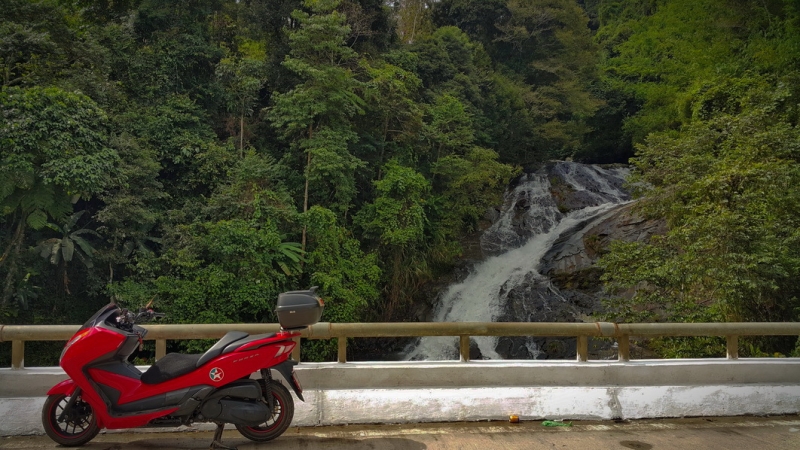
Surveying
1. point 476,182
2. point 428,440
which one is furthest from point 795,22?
point 428,440

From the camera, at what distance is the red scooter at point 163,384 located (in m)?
4.74

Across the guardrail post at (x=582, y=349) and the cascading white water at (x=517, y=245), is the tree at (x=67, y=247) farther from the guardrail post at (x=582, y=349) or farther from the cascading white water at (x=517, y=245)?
the guardrail post at (x=582, y=349)

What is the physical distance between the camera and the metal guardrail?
5.69 m

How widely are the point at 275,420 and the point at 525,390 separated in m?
2.44

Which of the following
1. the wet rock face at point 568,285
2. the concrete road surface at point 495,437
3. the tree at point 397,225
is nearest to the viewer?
the concrete road surface at point 495,437

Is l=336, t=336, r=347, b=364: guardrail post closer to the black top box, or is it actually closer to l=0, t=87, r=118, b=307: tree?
the black top box

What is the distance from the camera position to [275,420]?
5.00 meters

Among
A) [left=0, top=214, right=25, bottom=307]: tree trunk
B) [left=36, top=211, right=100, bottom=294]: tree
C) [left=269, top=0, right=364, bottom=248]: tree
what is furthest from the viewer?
[left=269, top=0, right=364, bottom=248]: tree

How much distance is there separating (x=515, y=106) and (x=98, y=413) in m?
28.0

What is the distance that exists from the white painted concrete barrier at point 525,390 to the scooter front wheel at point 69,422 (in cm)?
62

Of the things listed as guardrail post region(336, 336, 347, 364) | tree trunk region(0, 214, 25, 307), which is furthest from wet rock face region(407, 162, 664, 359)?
tree trunk region(0, 214, 25, 307)

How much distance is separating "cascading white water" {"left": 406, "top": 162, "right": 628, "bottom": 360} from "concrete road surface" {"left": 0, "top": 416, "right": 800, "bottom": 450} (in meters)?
11.8

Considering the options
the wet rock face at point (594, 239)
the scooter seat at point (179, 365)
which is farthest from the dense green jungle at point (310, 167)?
the scooter seat at point (179, 365)

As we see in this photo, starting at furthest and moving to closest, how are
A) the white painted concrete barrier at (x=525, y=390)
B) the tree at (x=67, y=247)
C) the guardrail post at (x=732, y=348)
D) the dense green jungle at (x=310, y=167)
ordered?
the tree at (x=67, y=247)
the dense green jungle at (x=310, y=167)
the guardrail post at (x=732, y=348)
the white painted concrete barrier at (x=525, y=390)
